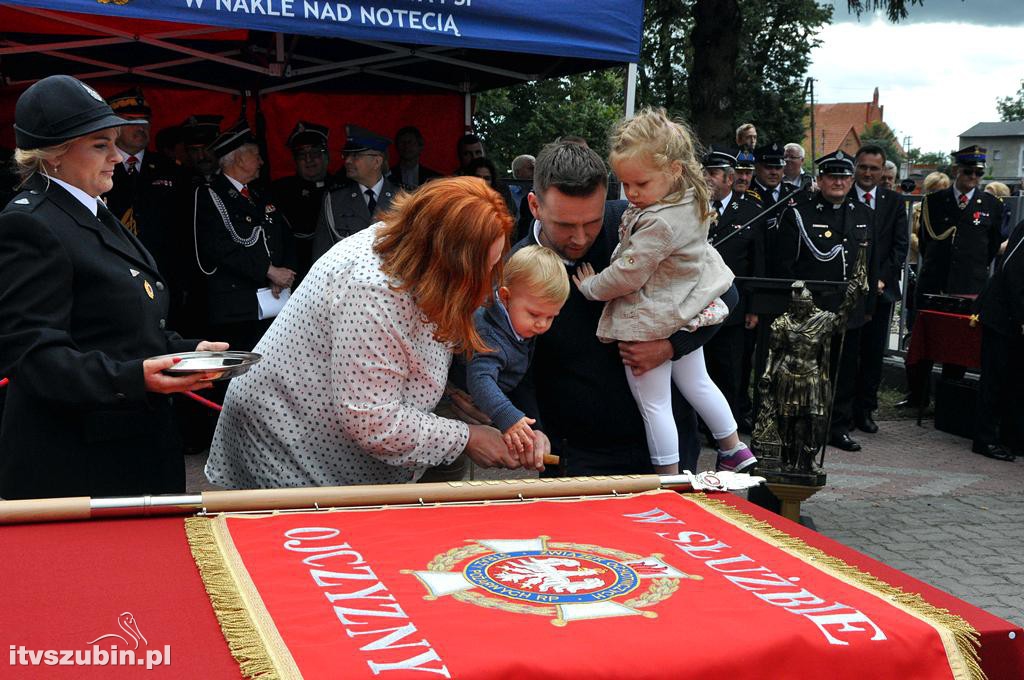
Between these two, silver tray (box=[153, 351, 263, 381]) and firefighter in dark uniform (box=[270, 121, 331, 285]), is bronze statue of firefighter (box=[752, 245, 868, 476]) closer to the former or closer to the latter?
silver tray (box=[153, 351, 263, 381])

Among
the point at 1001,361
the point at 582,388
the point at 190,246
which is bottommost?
the point at 1001,361

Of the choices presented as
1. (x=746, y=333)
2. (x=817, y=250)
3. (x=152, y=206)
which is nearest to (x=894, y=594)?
(x=152, y=206)

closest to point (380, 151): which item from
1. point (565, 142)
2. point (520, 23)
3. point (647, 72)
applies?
point (520, 23)

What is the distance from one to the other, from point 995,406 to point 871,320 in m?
1.26

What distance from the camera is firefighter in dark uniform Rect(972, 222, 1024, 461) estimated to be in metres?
8.25

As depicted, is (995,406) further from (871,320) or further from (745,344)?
(745,344)

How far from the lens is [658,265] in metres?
3.69

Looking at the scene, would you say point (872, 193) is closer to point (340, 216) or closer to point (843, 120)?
point (340, 216)

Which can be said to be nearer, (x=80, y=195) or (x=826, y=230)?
(x=80, y=195)

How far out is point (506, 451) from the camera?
9.18 feet

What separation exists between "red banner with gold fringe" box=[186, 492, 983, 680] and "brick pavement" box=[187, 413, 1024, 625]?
10.5 ft

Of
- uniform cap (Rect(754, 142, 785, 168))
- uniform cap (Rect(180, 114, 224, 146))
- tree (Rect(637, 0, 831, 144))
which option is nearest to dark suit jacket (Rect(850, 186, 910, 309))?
uniform cap (Rect(754, 142, 785, 168))

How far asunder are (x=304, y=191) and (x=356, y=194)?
599mm

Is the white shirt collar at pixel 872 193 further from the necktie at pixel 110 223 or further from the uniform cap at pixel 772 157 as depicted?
the necktie at pixel 110 223
